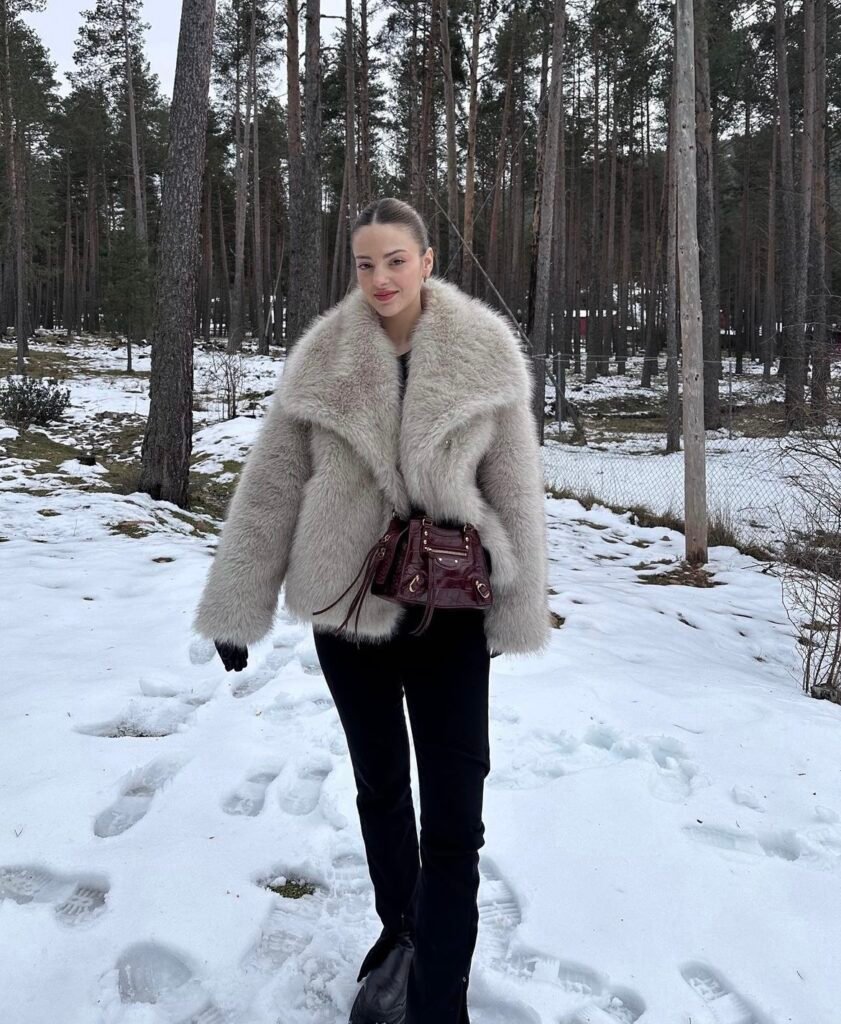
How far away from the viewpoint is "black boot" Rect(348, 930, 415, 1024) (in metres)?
1.74

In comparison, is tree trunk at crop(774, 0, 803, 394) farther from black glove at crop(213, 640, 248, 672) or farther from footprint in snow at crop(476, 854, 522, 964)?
black glove at crop(213, 640, 248, 672)

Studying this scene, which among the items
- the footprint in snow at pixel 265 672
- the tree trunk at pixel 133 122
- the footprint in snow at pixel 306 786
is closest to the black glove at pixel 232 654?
the footprint in snow at pixel 306 786

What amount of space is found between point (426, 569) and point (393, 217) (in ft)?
2.71

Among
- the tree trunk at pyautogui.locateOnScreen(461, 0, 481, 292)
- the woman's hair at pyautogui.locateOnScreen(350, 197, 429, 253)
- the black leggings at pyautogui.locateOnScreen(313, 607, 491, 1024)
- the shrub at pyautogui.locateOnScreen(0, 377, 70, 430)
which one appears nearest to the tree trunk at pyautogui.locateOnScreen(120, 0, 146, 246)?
the tree trunk at pyautogui.locateOnScreen(461, 0, 481, 292)

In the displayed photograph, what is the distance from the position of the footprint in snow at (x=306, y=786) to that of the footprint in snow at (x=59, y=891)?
0.66 meters

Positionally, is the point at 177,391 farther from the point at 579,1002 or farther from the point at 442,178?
the point at 442,178

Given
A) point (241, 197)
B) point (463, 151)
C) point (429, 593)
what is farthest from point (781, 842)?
point (463, 151)

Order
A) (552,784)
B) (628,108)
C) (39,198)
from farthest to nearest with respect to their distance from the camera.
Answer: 1. (39,198)
2. (628,108)
3. (552,784)

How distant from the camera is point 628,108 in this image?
25250mm

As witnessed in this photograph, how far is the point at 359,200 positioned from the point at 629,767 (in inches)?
774

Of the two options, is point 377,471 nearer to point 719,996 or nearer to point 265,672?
point 719,996

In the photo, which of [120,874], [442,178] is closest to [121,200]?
[442,178]

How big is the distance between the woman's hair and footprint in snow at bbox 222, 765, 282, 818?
1.98m

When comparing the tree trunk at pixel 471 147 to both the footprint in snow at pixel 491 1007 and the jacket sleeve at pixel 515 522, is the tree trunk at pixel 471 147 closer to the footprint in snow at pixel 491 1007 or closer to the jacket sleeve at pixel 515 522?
the jacket sleeve at pixel 515 522
